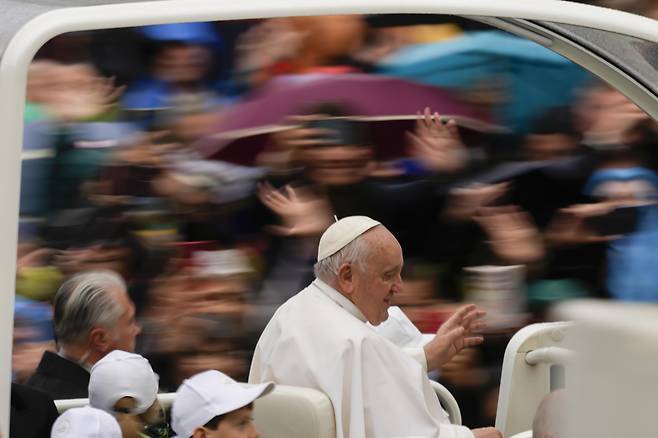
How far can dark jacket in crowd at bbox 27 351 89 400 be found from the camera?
12.3 ft

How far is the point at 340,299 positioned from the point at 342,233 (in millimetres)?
175

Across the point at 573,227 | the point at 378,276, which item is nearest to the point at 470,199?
the point at 573,227

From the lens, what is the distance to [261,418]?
3484 mm

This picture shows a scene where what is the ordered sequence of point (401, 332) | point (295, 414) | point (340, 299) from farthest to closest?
point (401, 332) → point (340, 299) → point (295, 414)

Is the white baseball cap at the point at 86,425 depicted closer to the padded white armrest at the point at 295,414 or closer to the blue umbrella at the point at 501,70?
the padded white armrest at the point at 295,414

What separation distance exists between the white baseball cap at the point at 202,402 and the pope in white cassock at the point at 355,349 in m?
0.32

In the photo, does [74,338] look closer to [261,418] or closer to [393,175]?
[261,418]

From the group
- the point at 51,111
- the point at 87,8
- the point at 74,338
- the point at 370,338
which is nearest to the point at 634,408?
the point at 87,8

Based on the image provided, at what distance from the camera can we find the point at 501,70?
15.4 ft

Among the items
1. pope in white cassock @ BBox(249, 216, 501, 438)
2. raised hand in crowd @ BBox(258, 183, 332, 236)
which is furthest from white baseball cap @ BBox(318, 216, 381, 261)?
raised hand in crowd @ BBox(258, 183, 332, 236)

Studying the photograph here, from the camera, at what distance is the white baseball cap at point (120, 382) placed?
3.30m

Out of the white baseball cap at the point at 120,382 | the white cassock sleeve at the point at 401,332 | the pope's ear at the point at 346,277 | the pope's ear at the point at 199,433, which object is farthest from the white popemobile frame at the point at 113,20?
the white cassock sleeve at the point at 401,332

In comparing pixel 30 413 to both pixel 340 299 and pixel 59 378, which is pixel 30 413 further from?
pixel 340 299

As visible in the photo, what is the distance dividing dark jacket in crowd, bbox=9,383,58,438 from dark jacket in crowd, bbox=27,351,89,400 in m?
0.37
